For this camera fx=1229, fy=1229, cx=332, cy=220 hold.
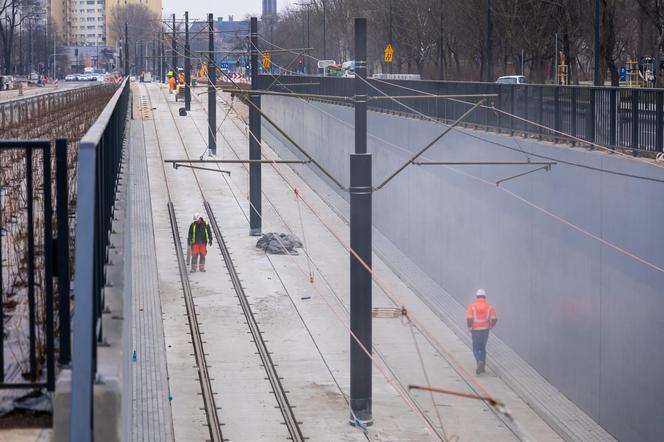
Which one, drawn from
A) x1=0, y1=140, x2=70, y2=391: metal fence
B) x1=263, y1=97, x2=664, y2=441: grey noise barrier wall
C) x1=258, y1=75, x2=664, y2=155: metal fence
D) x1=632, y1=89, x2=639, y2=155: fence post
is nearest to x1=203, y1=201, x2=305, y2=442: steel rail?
x1=263, y1=97, x2=664, y2=441: grey noise barrier wall

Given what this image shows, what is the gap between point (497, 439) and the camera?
1584cm

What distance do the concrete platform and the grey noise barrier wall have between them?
2.88ft

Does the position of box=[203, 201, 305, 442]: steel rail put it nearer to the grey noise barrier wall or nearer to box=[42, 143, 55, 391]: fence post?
the grey noise barrier wall

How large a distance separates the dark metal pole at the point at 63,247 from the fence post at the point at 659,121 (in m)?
12.9

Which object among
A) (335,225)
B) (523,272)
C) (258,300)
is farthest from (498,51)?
(523,272)

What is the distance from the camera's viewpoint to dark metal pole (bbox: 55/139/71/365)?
13.1 feet

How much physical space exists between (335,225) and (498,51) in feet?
86.6

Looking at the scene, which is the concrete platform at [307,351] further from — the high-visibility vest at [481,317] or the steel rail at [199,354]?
the high-visibility vest at [481,317]

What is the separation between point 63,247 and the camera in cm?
404

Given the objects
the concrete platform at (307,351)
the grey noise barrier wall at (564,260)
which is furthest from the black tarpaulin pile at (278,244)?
the grey noise barrier wall at (564,260)

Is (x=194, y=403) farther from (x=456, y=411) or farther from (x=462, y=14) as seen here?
(x=462, y=14)

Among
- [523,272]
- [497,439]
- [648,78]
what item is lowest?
[497,439]

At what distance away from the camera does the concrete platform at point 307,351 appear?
54.0ft

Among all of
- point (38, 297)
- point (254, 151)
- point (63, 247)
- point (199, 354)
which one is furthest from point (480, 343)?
point (63, 247)
